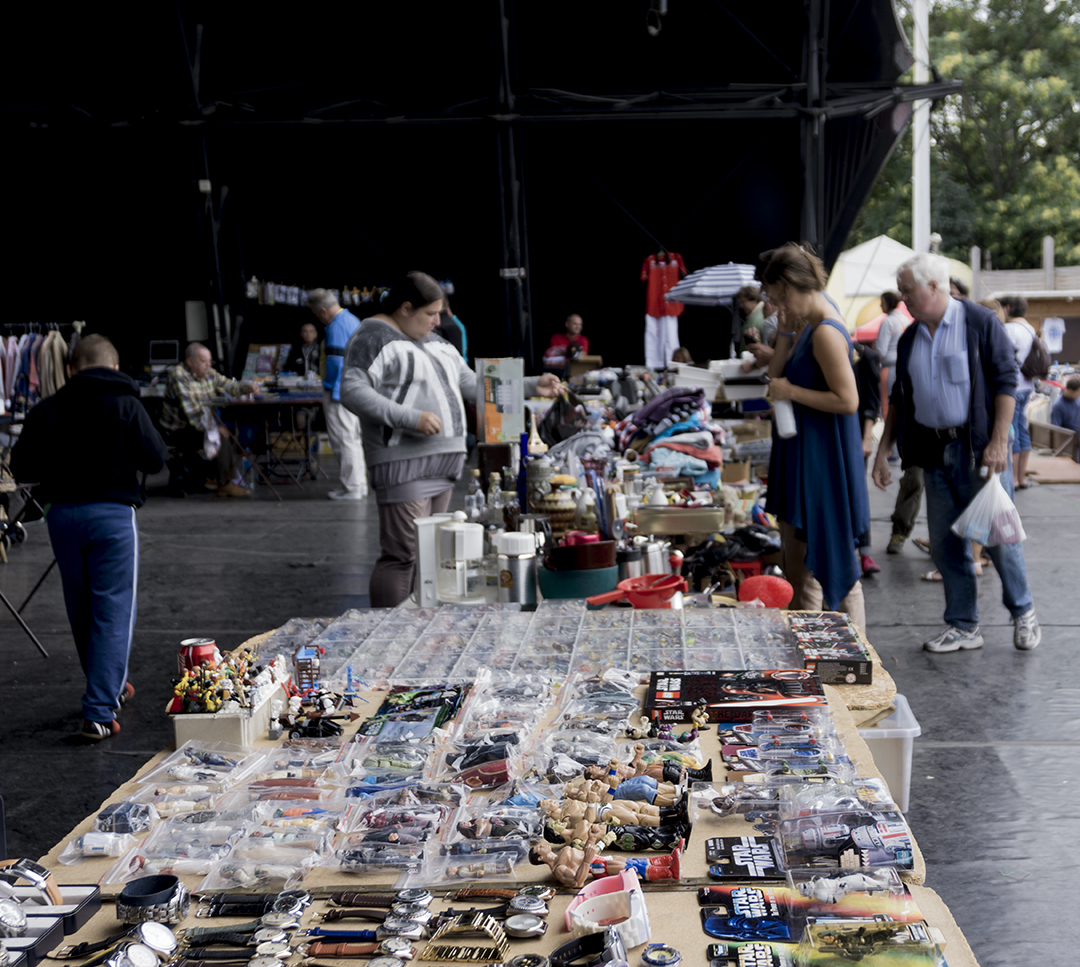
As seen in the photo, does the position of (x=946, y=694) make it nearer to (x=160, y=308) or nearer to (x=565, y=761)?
(x=565, y=761)

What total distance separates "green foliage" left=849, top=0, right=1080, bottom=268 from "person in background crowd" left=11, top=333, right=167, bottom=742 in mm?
29238

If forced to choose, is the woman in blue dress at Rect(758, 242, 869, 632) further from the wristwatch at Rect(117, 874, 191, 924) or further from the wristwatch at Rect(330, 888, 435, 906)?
the wristwatch at Rect(117, 874, 191, 924)

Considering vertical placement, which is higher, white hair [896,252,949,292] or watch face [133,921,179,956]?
white hair [896,252,949,292]

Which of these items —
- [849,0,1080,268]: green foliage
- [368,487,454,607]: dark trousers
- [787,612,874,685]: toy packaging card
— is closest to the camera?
[787,612,874,685]: toy packaging card

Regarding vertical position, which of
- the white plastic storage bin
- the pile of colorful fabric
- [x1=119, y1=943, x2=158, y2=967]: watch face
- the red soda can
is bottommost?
the white plastic storage bin

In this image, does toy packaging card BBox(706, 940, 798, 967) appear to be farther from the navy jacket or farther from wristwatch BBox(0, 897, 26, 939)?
the navy jacket

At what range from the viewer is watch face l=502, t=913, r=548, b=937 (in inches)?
61.9

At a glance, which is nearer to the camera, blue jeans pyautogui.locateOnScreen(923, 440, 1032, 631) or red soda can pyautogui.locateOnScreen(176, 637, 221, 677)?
red soda can pyautogui.locateOnScreen(176, 637, 221, 677)

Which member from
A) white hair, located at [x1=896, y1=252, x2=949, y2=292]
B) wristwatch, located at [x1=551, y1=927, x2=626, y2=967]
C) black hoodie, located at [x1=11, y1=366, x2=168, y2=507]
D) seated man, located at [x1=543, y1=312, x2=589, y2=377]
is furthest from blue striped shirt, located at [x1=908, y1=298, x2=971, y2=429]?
seated man, located at [x1=543, y1=312, x2=589, y2=377]

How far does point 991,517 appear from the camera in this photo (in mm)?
4750

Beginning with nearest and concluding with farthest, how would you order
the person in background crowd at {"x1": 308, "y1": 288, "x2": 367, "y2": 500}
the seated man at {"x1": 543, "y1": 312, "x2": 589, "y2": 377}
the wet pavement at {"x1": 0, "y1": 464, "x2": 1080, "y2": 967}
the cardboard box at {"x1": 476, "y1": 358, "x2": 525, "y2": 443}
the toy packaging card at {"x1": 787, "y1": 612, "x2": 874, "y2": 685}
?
the toy packaging card at {"x1": 787, "y1": 612, "x2": 874, "y2": 685} < the wet pavement at {"x1": 0, "y1": 464, "x2": 1080, "y2": 967} < the cardboard box at {"x1": 476, "y1": 358, "x2": 525, "y2": 443} < the person in background crowd at {"x1": 308, "y1": 288, "x2": 367, "y2": 500} < the seated man at {"x1": 543, "y1": 312, "x2": 589, "y2": 377}

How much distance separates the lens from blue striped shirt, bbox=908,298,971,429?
4.75 m

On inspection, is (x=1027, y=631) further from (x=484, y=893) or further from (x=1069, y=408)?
(x=1069, y=408)

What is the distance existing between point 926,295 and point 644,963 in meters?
3.86
